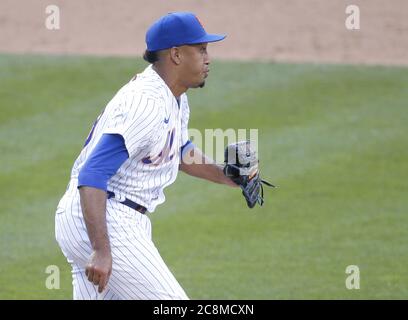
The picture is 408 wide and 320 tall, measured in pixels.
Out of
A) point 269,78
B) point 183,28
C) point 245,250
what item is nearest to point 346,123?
point 269,78

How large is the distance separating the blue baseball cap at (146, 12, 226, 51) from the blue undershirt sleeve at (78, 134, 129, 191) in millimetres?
623

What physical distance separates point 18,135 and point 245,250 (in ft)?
13.2

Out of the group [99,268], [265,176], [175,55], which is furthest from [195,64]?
[265,176]

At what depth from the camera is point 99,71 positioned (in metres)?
13.6

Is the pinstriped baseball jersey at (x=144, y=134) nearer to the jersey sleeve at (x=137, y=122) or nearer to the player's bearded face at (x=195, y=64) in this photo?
the jersey sleeve at (x=137, y=122)

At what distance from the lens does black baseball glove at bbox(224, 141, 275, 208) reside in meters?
5.32

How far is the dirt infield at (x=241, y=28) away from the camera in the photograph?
14.4m

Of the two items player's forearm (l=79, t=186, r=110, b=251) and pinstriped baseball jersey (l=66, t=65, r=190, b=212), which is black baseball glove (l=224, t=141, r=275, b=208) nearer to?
pinstriped baseball jersey (l=66, t=65, r=190, b=212)

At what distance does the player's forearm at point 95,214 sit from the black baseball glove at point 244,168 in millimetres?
1051

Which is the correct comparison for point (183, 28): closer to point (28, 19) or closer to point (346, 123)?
point (346, 123)

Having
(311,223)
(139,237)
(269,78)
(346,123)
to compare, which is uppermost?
(269,78)

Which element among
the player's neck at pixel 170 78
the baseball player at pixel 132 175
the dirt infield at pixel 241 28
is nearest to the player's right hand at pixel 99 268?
the baseball player at pixel 132 175

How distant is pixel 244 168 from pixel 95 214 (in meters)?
1.13

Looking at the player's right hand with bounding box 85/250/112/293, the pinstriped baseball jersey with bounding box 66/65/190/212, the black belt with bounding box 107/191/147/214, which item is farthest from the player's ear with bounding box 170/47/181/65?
the player's right hand with bounding box 85/250/112/293
